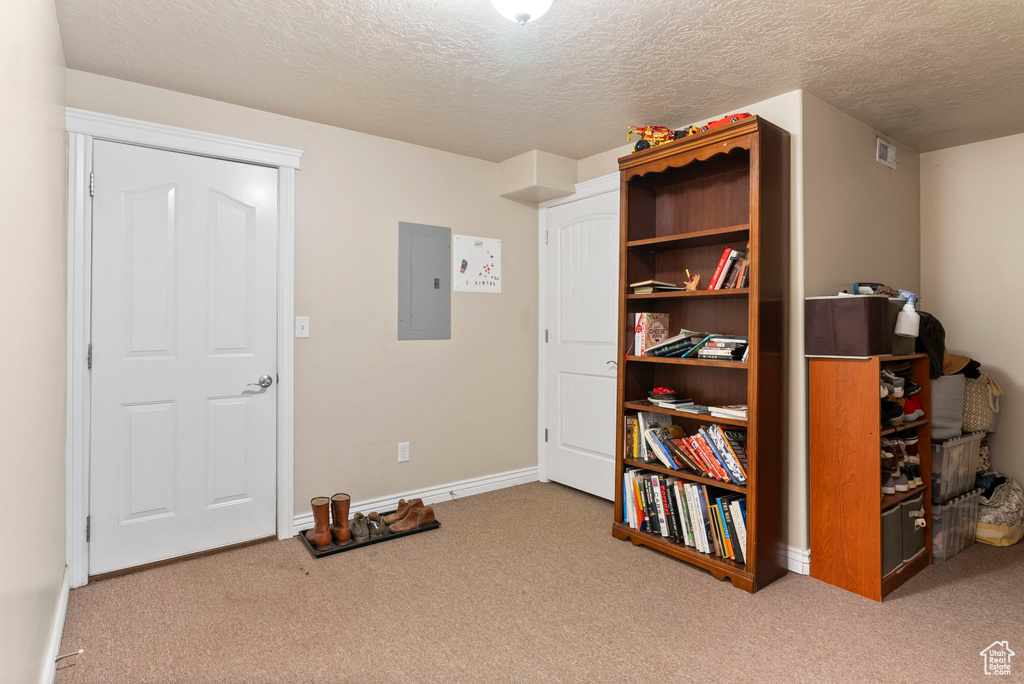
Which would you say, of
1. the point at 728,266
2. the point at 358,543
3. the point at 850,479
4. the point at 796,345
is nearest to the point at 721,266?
the point at 728,266

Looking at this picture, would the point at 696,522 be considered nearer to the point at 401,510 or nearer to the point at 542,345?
the point at 401,510

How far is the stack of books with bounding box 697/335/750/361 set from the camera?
8.70 ft

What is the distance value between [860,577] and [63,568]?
3355mm

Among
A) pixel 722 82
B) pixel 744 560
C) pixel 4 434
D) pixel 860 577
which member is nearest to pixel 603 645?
pixel 744 560

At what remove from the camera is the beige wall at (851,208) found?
8.91ft

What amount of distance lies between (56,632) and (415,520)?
158 cm

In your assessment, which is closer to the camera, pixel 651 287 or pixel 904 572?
pixel 904 572

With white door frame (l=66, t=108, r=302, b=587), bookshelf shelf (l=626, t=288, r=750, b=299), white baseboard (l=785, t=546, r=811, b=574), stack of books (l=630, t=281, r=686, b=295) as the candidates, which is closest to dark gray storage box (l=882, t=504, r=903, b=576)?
white baseboard (l=785, t=546, r=811, b=574)

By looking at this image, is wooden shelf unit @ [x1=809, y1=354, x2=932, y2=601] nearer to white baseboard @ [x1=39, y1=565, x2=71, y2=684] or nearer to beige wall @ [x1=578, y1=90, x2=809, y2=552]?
beige wall @ [x1=578, y1=90, x2=809, y2=552]

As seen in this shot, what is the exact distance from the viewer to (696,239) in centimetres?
294

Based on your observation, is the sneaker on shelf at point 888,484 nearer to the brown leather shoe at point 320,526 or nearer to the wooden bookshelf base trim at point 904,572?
the wooden bookshelf base trim at point 904,572

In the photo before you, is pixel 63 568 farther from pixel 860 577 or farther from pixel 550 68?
pixel 860 577

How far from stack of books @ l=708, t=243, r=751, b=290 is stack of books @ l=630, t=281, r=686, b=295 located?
0.25m

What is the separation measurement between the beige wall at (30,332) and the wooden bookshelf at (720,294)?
2428 mm
